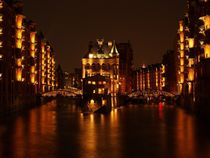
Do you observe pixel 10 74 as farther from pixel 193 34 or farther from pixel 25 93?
pixel 193 34

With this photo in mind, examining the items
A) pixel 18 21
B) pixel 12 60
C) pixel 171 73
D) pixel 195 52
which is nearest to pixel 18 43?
pixel 18 21

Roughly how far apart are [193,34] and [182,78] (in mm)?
26744

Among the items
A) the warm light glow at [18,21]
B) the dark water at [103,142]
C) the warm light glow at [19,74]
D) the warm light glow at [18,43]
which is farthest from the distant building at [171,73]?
the dark water at [103,142]

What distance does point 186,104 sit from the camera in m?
107

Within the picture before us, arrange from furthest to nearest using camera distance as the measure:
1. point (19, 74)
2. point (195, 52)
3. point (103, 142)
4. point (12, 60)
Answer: point (19, 74) < point (195, 52) < point (12, 60) < point (103, 142)

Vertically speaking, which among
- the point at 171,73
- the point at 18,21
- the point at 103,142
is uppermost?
the point at 18,21

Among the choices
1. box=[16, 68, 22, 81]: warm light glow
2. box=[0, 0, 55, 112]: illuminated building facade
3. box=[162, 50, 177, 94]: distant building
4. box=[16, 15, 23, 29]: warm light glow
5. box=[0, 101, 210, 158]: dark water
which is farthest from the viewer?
box=[162, 50, 177, 94]: distant building

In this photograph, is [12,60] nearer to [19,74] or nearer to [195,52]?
[19,74]

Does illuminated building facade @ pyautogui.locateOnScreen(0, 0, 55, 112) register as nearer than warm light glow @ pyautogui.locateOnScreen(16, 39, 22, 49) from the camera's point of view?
Yes

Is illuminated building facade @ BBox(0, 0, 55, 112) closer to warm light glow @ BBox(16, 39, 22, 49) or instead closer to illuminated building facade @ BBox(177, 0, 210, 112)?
warm light glow @ BBox(16, 39, 22, 49)

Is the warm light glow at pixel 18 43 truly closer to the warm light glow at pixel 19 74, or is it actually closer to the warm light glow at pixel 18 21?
the warm light glow at pixel 18 21

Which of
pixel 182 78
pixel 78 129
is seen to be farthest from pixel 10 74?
pixel 182 78

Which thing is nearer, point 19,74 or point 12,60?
point 12,60

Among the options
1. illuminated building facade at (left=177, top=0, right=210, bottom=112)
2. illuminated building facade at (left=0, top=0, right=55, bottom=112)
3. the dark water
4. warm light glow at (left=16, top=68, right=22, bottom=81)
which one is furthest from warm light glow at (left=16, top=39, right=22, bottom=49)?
the dark water
